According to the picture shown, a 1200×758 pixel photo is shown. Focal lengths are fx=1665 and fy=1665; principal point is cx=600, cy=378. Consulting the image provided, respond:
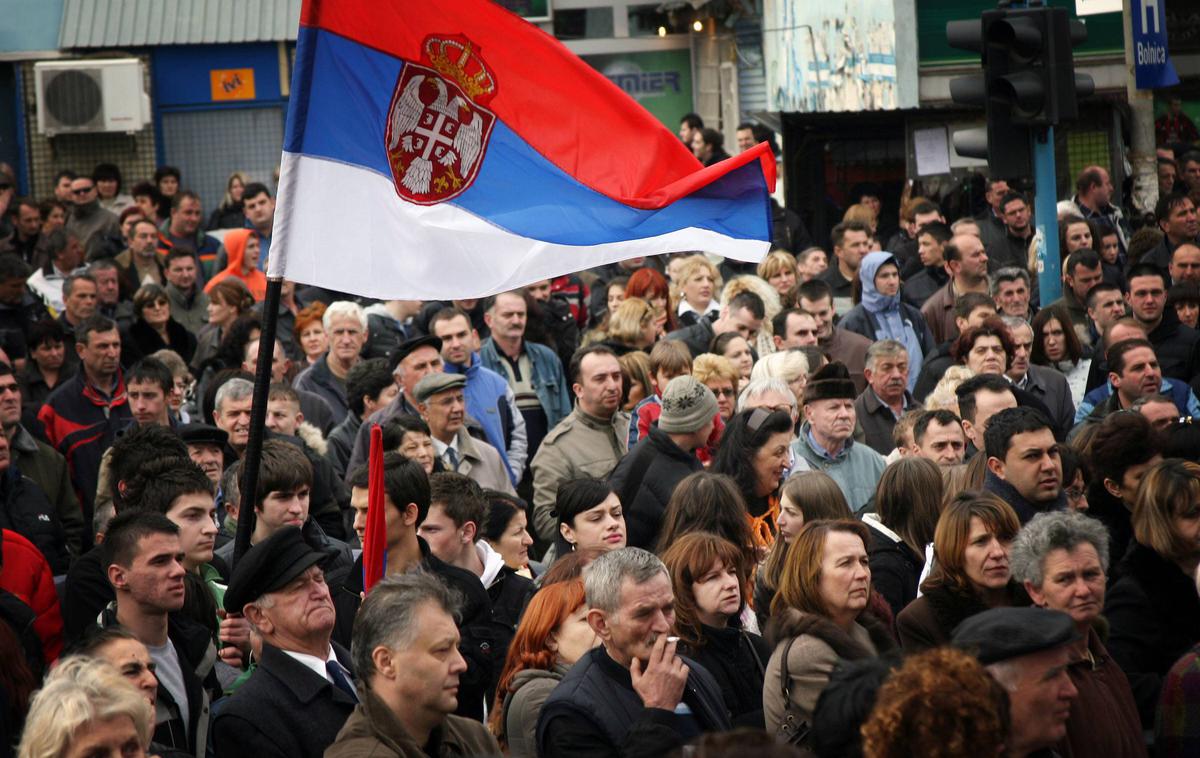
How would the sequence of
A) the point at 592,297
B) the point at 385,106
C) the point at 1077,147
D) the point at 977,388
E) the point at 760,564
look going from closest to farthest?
1. the point at 385,106
2. the point at 760,564
3. the point at 977,388
4. the point at 592,297
5. the point at 1077,147

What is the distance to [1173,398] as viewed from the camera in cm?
1017

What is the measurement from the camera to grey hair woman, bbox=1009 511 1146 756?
5.46m

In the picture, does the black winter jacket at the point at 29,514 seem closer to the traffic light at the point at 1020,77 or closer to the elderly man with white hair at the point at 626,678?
the elderly man with white hair at the point at 626,678

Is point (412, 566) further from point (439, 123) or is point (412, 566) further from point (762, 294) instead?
point (762, 294)

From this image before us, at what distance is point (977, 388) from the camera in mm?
9148

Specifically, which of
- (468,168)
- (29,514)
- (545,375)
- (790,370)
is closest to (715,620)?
(468,168)

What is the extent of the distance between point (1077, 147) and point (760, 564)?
1202 centimetres

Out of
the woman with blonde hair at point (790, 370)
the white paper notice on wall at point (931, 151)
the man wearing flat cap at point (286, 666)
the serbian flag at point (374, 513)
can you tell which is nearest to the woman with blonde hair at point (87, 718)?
the man wearing flat cap at point (286, 666)

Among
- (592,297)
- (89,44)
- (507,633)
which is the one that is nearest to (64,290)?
(592,297)

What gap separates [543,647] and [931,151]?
13.6 meters

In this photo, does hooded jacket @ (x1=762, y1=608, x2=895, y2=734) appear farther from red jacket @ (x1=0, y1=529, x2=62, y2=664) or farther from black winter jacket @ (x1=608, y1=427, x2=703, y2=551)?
red jacket @ (x1=0, y1=529, x2=62, y2=664)

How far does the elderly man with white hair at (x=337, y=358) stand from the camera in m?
11.5

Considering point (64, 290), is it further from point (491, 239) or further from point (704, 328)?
point (491, 239)

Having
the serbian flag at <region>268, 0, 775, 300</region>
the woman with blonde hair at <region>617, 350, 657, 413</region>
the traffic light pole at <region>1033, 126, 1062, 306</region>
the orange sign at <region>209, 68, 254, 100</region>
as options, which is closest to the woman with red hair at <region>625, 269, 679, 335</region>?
the woman with blonde hair at <region>617, 350, 657, 413</region>
